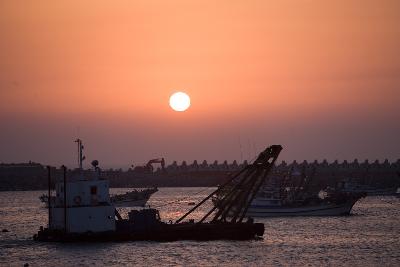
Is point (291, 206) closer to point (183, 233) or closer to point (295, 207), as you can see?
point (295, 207)

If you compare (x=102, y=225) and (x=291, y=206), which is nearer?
(x=102, y=225)

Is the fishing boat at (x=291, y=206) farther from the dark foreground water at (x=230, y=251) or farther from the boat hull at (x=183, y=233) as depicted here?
the boat hull at (x=183, y=233)

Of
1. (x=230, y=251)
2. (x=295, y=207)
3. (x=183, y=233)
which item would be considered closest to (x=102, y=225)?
(x=183, y=233)

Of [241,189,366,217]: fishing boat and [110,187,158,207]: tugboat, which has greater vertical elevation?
[110,187,158,207]: tugboat

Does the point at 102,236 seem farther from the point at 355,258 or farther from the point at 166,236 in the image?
the point at 355,258

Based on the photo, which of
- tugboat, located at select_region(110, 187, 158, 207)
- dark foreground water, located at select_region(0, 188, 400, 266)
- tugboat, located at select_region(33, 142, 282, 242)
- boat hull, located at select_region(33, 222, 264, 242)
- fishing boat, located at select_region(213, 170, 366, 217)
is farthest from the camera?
tugboat, located at select_region(110, 187, 158, 207)

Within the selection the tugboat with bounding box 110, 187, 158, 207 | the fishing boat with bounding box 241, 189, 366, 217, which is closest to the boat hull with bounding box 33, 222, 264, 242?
the fishing boat with bounding box 241, 189, 366, 217

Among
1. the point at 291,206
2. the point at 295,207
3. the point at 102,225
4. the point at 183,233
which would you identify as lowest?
the point at 183,233

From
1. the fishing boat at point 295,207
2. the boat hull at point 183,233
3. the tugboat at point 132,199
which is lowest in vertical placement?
the boat hull at point 183,233

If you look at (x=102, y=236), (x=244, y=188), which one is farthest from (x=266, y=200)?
(x=102, y=236)

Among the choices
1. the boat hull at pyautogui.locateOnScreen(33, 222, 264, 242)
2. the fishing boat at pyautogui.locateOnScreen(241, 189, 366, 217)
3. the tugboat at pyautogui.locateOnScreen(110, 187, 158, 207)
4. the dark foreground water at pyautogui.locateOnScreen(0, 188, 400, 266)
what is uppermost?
the tugboat at pyautogui.locateOnScreen(110, 187, 158, 207)

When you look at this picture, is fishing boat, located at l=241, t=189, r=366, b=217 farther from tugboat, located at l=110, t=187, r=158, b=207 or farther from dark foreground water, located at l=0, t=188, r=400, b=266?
tugboat, located at l=110, t=187, r=158, b=207

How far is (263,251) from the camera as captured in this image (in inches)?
2653

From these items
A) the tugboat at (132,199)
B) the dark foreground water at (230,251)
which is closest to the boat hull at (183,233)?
the dark foreground water at (230,251)
